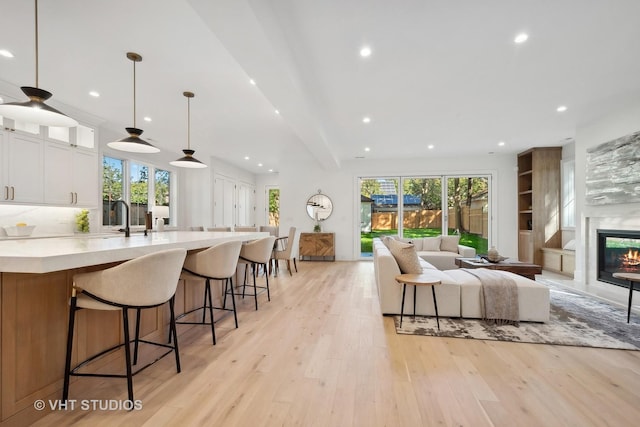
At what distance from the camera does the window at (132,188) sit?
5.46 metres

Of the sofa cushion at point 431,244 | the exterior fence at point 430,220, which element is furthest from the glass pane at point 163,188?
the sofa cushion at point 431,244

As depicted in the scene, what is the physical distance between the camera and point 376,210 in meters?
7.80

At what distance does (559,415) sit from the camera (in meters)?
1.58

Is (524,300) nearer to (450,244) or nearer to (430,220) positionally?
(450,244)

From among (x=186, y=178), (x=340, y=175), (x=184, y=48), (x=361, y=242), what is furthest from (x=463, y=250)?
(x=186, y=178)

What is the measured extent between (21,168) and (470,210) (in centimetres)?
848

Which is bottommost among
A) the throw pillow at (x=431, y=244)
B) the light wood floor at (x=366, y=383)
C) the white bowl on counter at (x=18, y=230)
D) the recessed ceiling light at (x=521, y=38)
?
the light wood floor at (x=366, y=383)

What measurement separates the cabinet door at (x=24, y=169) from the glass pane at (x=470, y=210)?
7895 mm

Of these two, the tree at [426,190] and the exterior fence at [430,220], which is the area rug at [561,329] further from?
the tree at [426,190]

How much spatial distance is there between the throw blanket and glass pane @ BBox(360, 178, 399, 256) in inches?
184

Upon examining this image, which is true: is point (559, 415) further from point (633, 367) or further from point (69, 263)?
point (69, 263)

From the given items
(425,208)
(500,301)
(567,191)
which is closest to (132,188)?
(500,301)

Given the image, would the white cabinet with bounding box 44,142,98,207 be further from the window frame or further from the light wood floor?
the light wood floor

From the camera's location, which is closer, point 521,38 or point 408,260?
point 521,38
